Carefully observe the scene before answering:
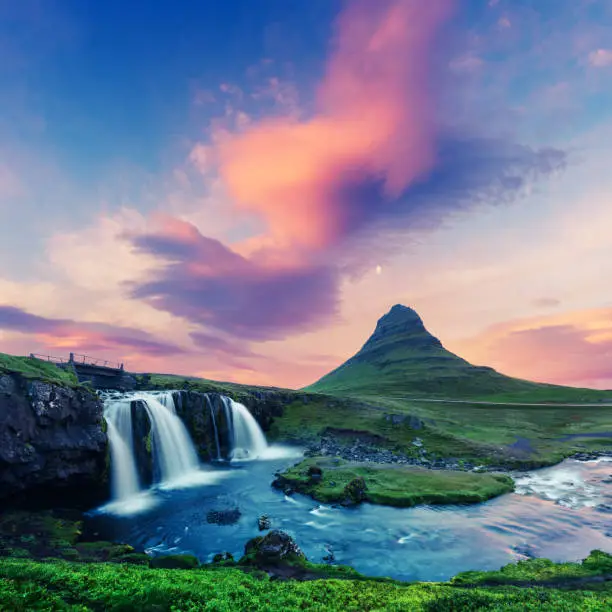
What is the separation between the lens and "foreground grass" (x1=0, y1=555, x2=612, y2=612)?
474 inches

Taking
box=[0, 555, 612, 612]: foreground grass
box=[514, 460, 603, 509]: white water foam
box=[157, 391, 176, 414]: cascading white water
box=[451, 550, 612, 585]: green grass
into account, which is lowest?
box=[514, 460, 603, 509]: white water foam

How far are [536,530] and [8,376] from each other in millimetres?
47642

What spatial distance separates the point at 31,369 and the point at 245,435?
40.6 meters

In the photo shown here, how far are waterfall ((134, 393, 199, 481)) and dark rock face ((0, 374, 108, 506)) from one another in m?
10.2

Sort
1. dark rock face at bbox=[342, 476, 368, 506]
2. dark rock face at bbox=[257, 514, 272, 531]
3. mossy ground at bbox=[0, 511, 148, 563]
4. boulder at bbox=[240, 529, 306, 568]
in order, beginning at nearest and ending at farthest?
boulder at bbox=[240, 529, 306, 568]
mossy ground at bbox=[0, 511, 148, 563]
dark rock face at bbox=[257, 514, 272, 531]
dark rock face at bbox=[342, 476, 368, 506]

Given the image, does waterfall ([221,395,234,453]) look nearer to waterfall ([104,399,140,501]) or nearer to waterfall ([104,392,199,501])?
waterfall ([104,392,199,501])

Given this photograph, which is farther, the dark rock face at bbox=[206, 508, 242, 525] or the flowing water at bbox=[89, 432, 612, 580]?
Result: the dark rock face at bbox=[206, 508, 242, 525]

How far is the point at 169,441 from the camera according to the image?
163 feet

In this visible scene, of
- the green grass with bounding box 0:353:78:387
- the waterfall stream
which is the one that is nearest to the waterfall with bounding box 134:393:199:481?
the waterfall stream

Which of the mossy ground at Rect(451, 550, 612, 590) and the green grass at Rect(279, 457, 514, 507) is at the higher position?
the mossy ground at Rect(451, 550, 612, 590)

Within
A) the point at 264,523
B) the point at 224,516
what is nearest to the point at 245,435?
the point at 224,516

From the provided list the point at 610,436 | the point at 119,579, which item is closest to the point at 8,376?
the point at 119,579

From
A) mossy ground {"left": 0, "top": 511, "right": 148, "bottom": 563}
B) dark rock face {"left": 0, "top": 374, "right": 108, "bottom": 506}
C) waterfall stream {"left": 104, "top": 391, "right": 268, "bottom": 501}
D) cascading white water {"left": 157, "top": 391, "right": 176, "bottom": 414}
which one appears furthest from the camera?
cascading white water {"left": 157, "top": 391, "right": 176, "bottom": 414}

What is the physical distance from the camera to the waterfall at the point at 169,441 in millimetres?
46781
